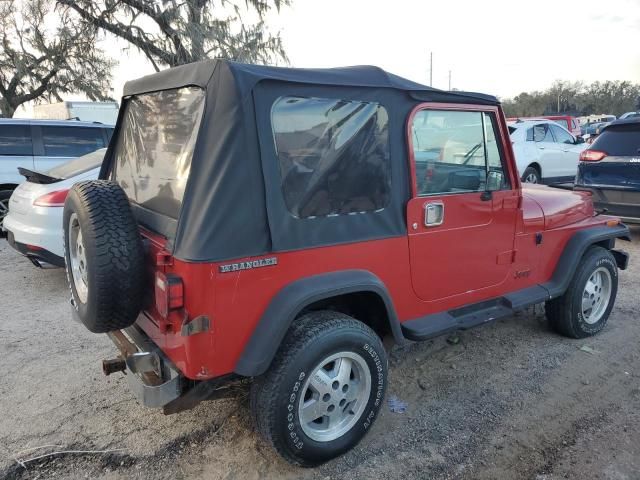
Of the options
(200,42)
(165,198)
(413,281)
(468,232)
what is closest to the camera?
(165,198)

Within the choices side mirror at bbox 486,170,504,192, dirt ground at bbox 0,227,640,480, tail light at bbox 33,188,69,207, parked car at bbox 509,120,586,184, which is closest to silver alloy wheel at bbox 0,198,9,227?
tail light at bbox 33,188,69,207

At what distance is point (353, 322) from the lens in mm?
2639

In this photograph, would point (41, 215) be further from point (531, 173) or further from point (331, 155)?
point (531, 173)

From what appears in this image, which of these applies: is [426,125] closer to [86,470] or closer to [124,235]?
[124,235]

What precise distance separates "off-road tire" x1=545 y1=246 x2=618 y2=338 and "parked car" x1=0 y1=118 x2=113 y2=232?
7.01 meters

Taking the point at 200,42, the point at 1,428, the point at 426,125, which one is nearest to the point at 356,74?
the point at 426,125

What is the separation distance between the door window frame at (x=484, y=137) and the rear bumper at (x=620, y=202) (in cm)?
389

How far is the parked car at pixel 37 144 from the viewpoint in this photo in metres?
7.57

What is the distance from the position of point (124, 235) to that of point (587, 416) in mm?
2933

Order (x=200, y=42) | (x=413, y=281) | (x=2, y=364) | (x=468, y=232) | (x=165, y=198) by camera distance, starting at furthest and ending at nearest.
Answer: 1. (x=200, y=42)
2. (x=2, y=364)
3. (x=468, y=232)
4. (x=413, y=281)
5. (x=165, y=198)

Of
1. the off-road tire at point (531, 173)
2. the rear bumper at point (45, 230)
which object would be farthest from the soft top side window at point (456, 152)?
the off-road tire at point (531, 173)

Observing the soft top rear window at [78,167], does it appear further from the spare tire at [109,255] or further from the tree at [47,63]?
the tree at [47,63]

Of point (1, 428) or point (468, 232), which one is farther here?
point (468, 232)

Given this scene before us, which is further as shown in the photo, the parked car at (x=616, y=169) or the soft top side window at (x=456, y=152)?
the parked car at (x=616, y=169)
